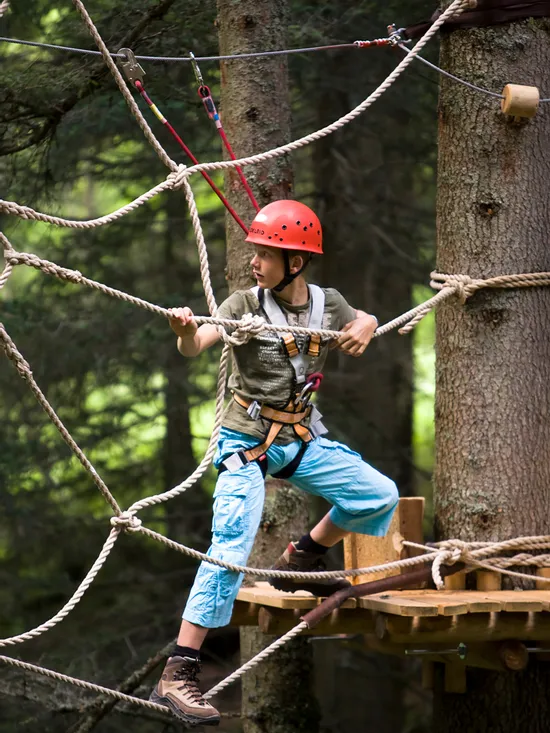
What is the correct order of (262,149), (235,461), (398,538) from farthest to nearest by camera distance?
(262,149) < (398,538) < (235,461)

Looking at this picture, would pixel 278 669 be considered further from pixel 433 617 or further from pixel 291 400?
pixel 291 400

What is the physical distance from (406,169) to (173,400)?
2624mm

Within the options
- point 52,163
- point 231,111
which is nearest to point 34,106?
point 231,111

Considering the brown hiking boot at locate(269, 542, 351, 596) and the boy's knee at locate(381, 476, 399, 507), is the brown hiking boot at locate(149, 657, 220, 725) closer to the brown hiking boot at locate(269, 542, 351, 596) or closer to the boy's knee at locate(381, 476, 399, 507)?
the brown hiking boot at locate(269, 542, 351, 596)

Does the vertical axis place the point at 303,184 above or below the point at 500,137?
above

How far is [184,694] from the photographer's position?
3.28 m

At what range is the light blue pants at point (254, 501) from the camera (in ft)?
11.1

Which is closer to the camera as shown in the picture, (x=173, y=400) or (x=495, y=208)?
(x=495, y=208)

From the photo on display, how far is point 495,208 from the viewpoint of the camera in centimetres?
431

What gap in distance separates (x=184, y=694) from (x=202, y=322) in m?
1.15

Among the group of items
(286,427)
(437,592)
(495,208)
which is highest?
(495,208)

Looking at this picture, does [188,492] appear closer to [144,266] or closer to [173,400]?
[173,400]

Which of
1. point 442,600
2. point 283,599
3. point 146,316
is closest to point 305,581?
point 283,599

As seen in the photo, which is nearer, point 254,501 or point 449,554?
point 254,501
